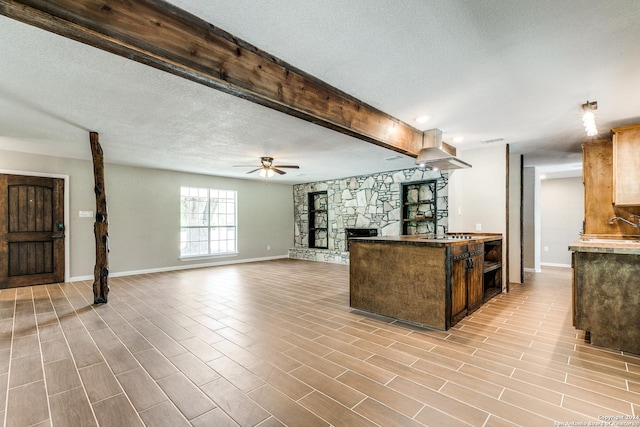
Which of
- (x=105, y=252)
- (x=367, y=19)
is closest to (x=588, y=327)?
(x=367, y=19)

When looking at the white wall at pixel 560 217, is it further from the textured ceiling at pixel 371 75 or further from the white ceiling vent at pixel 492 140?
the white ceiling vent at pixel 492 140

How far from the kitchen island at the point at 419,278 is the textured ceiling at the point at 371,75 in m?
1.64

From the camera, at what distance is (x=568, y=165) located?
6695 mm

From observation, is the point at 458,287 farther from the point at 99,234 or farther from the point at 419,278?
the point at 99,234

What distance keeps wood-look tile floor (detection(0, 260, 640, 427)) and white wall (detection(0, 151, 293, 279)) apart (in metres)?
2.11

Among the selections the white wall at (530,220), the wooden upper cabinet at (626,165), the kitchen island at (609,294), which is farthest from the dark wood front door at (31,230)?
the white wall at (530,220)

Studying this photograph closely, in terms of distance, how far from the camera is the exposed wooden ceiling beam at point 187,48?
1.45 meters

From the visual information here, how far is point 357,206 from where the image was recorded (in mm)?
8047

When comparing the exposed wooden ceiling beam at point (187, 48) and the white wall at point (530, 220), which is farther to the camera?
the white wall at point (530, 220)

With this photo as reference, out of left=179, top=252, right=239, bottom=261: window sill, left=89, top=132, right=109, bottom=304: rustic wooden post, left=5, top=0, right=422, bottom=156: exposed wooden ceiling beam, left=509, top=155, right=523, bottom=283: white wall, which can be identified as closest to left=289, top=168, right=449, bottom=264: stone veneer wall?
left=509, top=155, right=523, bottom=283: white wall

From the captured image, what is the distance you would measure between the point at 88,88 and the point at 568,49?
13.7 feet

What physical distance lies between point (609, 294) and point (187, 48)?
405 cm

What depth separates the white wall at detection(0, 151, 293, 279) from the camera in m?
5.84

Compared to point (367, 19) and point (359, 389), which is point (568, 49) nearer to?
point (367, 19)
